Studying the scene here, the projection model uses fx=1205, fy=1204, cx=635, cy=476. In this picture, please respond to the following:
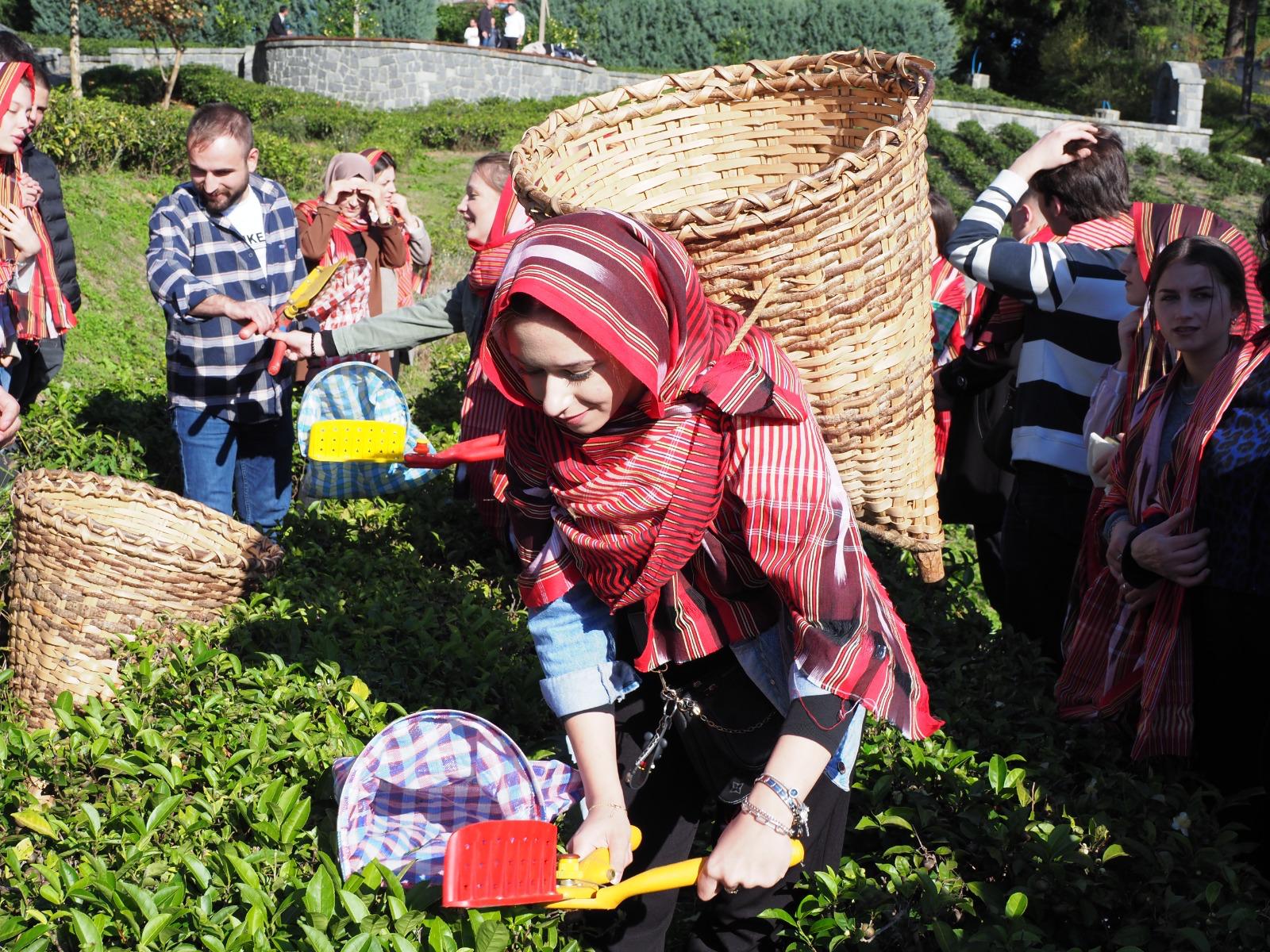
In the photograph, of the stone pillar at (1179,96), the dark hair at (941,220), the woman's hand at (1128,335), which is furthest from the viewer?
the stone pillar at (1179,96)

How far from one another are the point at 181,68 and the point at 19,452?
67.9 ft

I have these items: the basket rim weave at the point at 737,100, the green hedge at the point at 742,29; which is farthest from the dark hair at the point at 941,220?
the green hedge at the point at 742,29

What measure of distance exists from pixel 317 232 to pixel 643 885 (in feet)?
14.5

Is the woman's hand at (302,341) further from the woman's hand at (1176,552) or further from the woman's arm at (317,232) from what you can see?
the woman's hand at (1176,552)

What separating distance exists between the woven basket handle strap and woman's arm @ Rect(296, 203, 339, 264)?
12.9ft

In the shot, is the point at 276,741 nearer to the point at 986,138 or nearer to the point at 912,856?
the point at 912,856

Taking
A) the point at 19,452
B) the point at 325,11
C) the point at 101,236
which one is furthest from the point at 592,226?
the point at 325,11

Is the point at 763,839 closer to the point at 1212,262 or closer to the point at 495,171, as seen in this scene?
the point at 1212,262

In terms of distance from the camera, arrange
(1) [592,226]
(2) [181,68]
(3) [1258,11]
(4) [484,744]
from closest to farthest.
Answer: (1) [592,226], (4) [484,744], (2) [181,68], (3) [1258,11]

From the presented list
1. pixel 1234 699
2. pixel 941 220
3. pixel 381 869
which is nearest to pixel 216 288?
pixel 381 869

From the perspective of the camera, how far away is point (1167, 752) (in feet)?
9.60

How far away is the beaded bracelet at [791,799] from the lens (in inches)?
69.0

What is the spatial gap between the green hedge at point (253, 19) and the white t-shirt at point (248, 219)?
26134mm

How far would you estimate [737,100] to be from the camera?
2.91 meters
